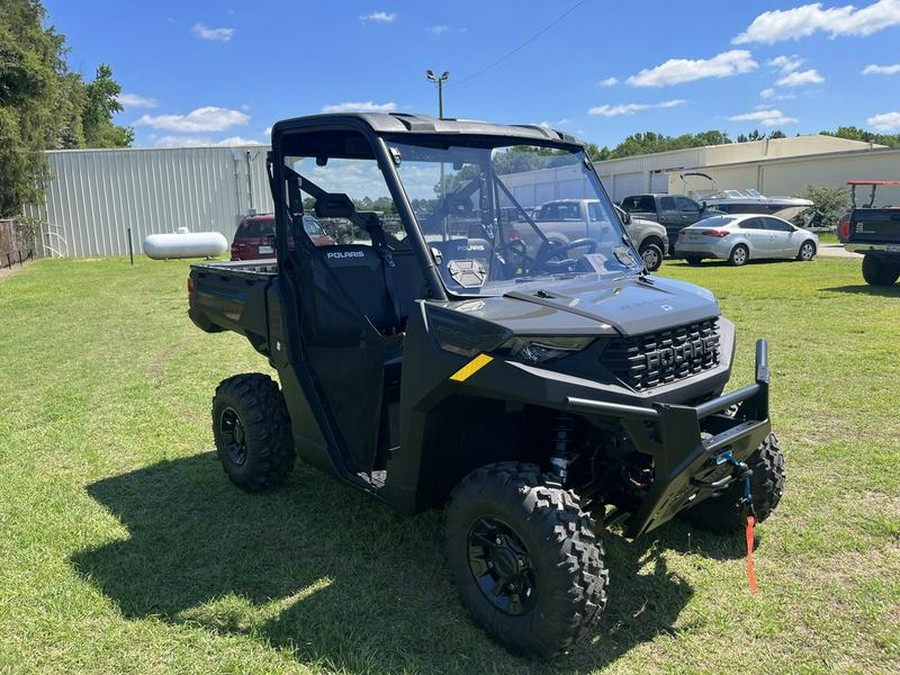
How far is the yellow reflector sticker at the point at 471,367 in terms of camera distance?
2.80m

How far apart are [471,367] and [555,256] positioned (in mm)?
991

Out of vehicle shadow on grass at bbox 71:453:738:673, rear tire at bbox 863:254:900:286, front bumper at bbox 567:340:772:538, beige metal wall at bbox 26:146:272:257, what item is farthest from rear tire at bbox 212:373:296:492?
beige metal wall at bbox 26:146:272:257

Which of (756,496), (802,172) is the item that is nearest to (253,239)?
(756,496)

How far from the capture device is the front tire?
2.71 m

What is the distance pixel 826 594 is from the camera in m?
3.32

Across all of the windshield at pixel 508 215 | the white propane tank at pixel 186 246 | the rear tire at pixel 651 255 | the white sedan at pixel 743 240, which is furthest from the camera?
the white propane tank at pixel 186 246

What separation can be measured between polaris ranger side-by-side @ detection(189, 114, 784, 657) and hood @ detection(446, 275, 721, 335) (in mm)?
12

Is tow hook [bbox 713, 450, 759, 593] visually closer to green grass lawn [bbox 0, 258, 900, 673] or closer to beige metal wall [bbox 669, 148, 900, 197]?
green grass lawn [bbox 0, 258, 900, 673]

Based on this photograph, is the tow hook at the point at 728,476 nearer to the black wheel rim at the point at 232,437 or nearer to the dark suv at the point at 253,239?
the black wheel rim at the point at 232,437

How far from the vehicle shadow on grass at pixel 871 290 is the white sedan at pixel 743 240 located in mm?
5221

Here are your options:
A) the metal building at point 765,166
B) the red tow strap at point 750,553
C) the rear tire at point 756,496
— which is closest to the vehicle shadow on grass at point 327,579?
the rear tire at point 756,496

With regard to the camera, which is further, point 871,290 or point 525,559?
point 871,290

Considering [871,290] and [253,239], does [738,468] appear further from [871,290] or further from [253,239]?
[253,239]

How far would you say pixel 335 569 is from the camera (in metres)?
3.63
